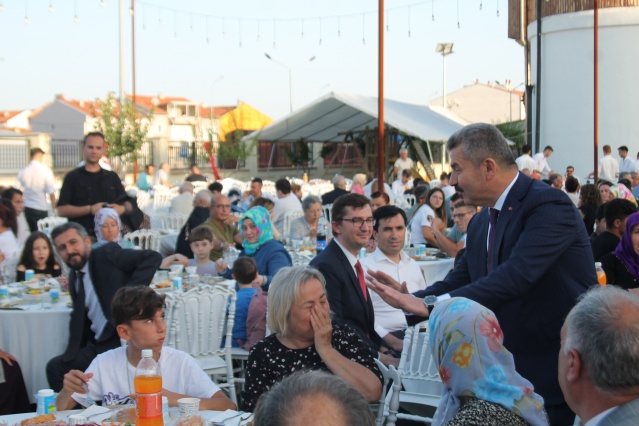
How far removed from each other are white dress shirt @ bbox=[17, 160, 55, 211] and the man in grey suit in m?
13.6

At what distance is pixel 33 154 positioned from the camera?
1524 cm

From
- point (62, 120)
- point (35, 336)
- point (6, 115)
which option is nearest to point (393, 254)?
point (35, 336)

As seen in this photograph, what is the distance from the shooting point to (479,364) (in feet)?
9.45

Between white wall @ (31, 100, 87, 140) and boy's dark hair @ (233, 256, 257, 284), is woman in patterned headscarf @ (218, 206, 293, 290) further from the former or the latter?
white wall @ (31, 100, 87, 140)

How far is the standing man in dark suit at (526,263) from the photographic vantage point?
137 inches

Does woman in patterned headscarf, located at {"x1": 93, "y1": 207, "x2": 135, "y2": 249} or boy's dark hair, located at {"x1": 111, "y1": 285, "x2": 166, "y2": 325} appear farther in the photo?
woman in patterned headscarf, located at {"x1": 93, "y1": 207, "x2": 135, "y2": 249}

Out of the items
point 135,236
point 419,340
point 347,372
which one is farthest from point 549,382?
point 135,236

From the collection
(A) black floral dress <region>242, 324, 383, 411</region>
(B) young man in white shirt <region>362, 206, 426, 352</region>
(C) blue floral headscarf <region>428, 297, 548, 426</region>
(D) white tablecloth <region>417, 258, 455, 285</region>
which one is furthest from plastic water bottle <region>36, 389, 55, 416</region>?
(D) white tablecloth <region>417, 258, 455, 285</region>

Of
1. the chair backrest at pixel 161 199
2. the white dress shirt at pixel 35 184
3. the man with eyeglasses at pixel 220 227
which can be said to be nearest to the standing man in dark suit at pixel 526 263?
the man with eyeglasses at pixel 220 227

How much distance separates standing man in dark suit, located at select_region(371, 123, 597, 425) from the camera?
3479mm

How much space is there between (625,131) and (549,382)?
28276 mm

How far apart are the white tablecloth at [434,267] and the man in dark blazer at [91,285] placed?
3919 mm

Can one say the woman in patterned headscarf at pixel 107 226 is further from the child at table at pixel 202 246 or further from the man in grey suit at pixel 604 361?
the man in grey suit at pixel 604 361

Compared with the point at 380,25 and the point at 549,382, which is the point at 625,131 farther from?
the point at 549,382
